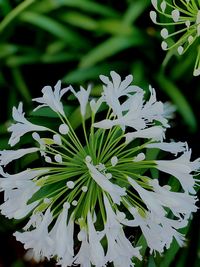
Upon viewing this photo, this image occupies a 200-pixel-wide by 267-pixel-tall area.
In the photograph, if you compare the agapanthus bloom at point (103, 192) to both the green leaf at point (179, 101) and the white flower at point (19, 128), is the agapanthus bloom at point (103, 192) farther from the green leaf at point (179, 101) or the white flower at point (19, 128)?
the green leaf at point (179, 101)

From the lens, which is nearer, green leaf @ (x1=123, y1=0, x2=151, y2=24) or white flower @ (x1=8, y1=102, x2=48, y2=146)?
white flower @ (x1=8, y1=102, x2=48, y2=146)

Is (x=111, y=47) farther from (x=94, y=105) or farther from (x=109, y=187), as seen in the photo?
(x=109, y=187)

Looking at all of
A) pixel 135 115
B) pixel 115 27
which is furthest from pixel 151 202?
pixel 115 27

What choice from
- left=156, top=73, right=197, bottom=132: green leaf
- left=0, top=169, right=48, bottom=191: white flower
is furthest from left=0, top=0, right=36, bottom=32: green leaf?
left=0, top=169, right=48, bottom=191: white flower

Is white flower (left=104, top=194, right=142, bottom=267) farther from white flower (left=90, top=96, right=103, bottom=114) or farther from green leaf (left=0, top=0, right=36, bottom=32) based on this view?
green leaf (left=0, top=0, right=36, bottom=32)

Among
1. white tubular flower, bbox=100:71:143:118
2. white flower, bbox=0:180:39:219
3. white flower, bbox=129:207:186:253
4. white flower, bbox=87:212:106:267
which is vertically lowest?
white flower, bbox=129:207:186:253

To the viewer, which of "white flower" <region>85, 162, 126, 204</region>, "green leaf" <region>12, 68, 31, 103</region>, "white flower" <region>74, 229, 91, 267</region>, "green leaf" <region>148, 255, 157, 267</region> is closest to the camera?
"white flower" <region>85, 162, 126, 204</region>

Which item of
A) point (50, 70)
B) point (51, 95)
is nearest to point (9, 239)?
point (50, 70)
